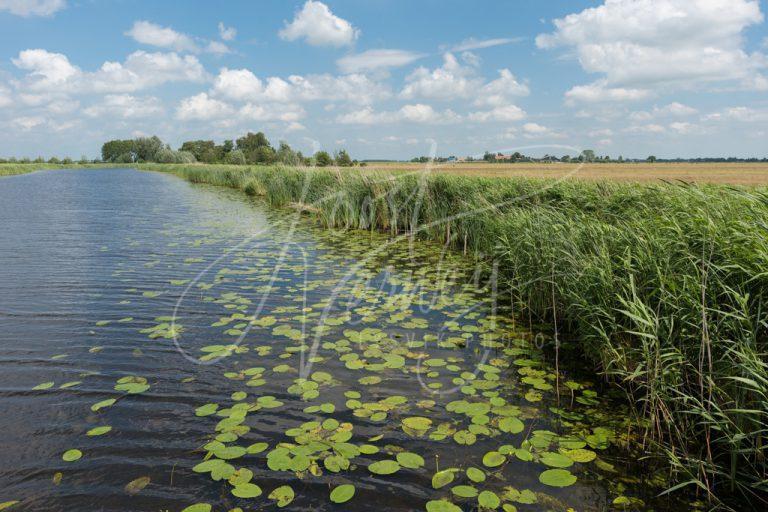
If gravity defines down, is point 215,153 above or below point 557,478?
above

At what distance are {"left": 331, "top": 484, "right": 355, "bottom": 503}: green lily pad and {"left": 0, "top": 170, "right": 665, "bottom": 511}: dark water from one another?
0.05m

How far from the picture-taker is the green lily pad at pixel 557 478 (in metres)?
3.18

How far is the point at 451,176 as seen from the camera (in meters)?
13.6

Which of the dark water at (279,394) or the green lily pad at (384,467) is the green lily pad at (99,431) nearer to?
the dark water at (279,394)

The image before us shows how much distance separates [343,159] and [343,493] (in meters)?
19.2

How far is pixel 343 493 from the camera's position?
3.05 metres

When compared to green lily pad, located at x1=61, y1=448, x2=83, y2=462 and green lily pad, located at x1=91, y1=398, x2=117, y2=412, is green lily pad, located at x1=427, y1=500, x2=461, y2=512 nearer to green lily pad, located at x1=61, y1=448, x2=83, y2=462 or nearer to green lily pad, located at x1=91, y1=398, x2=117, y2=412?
green lily pad, located at x1=61, y1=448, x2=83, y2=462

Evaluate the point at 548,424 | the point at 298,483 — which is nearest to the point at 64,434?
the point at 298,483

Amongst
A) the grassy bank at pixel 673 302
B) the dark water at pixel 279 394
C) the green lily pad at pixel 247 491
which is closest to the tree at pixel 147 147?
the dark water at pixel 279 394

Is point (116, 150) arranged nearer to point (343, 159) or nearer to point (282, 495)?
point (343, 159)

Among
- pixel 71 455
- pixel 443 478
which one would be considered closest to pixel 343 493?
pixel 443 478

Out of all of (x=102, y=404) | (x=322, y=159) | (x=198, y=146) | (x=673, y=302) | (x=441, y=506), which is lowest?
(x=441, y=506)

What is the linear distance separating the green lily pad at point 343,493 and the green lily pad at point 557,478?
1413 mm

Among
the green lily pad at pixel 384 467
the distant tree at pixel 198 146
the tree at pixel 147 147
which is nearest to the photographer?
the green lily pad at pixel 384 467
